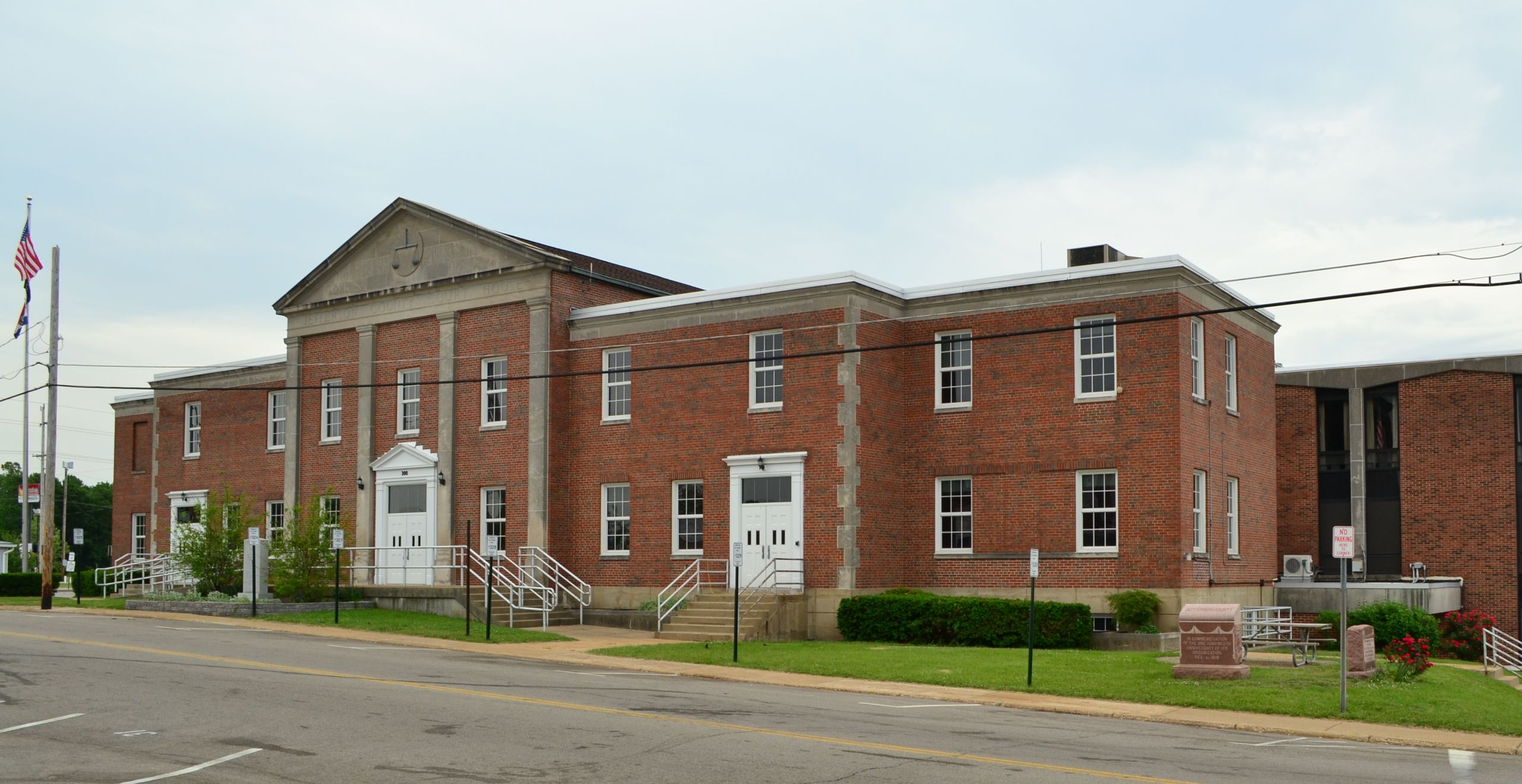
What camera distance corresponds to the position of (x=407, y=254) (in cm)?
3934

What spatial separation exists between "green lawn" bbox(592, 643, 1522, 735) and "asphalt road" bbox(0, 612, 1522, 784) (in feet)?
7.31

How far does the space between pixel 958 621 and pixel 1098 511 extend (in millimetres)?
4199

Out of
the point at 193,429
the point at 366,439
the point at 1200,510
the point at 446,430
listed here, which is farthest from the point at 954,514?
the point at 193,429

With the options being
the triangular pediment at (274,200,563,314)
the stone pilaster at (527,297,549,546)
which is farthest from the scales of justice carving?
the stone pilaster at (527,297,549,546)

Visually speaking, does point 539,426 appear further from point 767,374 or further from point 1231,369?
point 1231,369

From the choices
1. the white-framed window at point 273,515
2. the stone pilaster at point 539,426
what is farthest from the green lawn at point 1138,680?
the white-framed window at point 273,515

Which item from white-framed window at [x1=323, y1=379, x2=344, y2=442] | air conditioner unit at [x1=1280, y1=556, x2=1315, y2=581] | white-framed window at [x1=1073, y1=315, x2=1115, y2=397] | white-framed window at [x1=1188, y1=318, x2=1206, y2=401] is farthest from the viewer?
white-framed window at [x1=323, y1=379, x2=344, y2=442]

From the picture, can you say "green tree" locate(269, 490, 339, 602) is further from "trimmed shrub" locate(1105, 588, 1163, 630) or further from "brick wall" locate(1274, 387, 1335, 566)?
"brick wall" locate(1274, 387, 1335, 566)

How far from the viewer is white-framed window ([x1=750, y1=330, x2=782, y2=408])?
33.6 m

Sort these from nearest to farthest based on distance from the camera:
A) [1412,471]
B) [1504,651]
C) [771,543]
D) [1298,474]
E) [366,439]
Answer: [771,543] < [1504,651] < [366,439] < [1412,471] < [1298,474]

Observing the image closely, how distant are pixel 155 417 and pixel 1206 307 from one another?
37267 mm

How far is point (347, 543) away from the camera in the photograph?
132ft

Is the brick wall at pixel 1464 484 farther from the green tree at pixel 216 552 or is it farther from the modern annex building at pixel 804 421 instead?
the green tree at pixel 216 552

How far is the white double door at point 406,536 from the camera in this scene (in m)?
37.9
